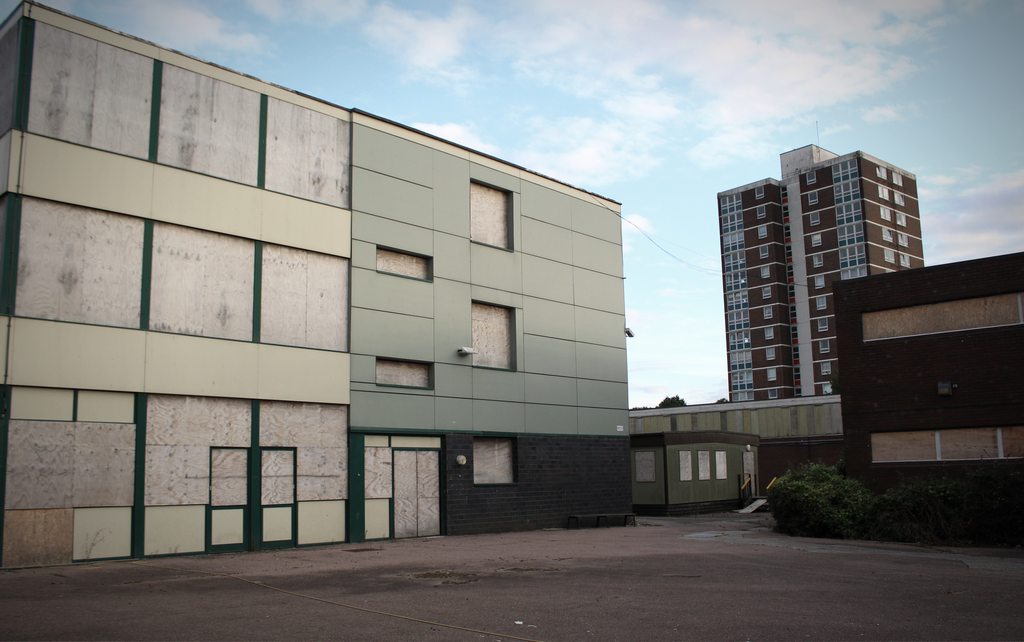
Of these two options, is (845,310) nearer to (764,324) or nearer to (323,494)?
(323,494)

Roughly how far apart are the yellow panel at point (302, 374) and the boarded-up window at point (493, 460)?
5063 millimetres

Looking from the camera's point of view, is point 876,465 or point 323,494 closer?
point 323,494

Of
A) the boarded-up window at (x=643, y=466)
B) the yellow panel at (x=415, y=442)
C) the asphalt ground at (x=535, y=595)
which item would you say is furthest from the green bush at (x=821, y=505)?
the boarded-up window at (x=643, y=466)

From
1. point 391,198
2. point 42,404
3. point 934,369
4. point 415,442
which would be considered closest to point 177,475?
point 42,404

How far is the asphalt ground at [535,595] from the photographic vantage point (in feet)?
30.0

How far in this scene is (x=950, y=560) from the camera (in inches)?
663

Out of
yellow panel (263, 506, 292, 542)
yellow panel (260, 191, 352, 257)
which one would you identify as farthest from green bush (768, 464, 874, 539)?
yellow panel (260, 191, 352, 257)

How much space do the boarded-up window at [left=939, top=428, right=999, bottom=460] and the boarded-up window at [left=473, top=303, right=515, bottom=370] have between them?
12.4 metres

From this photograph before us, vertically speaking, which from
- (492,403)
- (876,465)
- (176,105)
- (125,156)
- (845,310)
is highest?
(176,105)

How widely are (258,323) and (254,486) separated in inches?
152

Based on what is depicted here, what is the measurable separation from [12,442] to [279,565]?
5684mm

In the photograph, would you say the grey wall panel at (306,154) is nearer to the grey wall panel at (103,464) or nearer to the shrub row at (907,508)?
the grey wall panel at (103,464)

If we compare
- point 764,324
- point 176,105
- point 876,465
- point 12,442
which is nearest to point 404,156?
point 176,105

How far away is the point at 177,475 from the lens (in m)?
18.7
